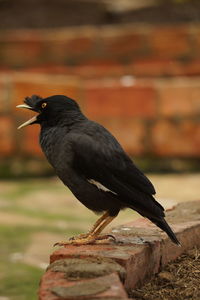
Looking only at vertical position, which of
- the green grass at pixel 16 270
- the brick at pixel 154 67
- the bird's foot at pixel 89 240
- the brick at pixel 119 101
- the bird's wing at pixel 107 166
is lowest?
the green grass at pixel 16 270

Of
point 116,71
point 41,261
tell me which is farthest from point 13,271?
point 116,71

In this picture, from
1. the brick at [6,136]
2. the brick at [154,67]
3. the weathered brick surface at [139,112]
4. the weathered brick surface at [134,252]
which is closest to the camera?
the weathered brick surface at [134,252]

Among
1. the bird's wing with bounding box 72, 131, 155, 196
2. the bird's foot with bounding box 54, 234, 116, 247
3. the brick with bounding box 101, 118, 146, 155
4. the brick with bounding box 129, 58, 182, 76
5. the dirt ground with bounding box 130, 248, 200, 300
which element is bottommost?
the dirt ground with bounding box 130, 248, 200, 300

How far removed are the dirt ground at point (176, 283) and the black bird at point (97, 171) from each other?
173 mm

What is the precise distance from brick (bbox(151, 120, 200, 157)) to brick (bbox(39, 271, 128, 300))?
18.0 ft

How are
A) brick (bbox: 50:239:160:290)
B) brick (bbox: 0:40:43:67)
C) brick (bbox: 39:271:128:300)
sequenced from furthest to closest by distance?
1. brick (bbox: 0:40:43:67)
2. brick (bbox: 50:239:160:290)
3. brick (bbox: 39:271:128:300)

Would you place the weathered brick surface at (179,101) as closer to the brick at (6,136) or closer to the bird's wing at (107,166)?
the brick at (6,136)

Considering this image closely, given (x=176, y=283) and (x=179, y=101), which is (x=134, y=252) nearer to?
(x=176, y=283)

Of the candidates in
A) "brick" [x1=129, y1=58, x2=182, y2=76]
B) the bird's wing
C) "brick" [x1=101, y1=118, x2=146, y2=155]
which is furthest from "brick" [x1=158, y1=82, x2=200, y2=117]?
the bird's wing

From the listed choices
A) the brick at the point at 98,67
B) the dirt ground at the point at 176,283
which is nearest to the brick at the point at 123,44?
the brick at the point at 98,67

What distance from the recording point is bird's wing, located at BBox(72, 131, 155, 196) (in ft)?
10.7

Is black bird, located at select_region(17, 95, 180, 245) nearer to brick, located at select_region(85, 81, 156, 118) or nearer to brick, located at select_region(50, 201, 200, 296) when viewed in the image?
brick, located at select_region(50, 201, 200, 296)

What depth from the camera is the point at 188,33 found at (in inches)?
407

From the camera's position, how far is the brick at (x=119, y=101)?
26.8 ft
